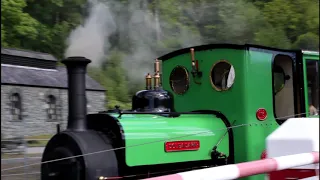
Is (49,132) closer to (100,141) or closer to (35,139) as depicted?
(35,139)

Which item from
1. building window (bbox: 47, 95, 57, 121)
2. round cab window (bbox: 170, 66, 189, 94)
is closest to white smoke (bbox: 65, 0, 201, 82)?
building window (bbox: 47, 95, 57, 121)

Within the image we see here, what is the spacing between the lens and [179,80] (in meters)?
5.14

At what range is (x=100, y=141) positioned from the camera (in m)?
3.79

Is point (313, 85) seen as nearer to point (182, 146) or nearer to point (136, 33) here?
point (182, 146)

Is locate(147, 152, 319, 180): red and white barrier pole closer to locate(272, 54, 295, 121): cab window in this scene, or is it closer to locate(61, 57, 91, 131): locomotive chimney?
locate(61, 57, 91, 131): locomotive chimney

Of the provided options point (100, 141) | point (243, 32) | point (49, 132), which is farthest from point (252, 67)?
point (243, 32)

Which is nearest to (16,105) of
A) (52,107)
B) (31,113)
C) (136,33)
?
(31,113)

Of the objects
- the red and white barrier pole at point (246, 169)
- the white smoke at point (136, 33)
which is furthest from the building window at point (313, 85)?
the white smoke at point (136, 33)

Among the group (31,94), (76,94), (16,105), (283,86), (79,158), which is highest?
(31,94)

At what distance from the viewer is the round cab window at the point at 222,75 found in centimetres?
457

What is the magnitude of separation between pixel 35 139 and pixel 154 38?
991 centimetres

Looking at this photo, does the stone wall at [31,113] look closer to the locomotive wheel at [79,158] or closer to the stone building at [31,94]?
the stone building at [31,94]

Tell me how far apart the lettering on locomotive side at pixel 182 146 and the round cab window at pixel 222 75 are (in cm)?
75

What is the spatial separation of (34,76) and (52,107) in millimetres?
1359
